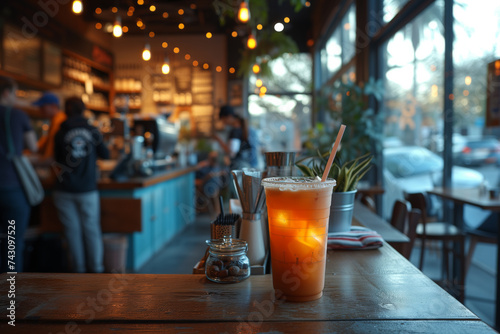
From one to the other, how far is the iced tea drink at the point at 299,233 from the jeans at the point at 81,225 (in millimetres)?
2998

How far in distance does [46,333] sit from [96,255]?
3.02 m

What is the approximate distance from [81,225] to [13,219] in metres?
0.57

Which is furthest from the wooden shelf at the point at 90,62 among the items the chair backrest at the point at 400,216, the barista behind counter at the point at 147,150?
the chair backrest at the point at 400,216

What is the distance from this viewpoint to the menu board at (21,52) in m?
5.18

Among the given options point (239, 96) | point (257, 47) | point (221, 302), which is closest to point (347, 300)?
point (221, 302)

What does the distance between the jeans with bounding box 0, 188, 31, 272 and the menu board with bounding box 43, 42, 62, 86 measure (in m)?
3.45

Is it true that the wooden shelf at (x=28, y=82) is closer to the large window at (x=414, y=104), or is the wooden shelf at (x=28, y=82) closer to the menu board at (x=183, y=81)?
Answer: the menu board at (x=183, y=81)

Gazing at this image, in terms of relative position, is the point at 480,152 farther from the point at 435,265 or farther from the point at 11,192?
the point at 11,192

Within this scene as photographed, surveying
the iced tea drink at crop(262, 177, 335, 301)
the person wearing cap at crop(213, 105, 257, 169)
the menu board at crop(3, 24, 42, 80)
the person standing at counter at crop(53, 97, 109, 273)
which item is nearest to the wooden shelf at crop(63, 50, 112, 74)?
the menu board at crop(3, 24, 42, 80)

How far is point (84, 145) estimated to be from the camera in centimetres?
354

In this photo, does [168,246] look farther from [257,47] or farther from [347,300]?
[347,300]

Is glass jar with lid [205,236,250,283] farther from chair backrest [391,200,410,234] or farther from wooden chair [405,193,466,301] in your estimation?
wooden chair [405,193,466,301]

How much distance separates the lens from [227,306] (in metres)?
0.92

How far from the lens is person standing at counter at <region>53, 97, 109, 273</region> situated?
350cm
